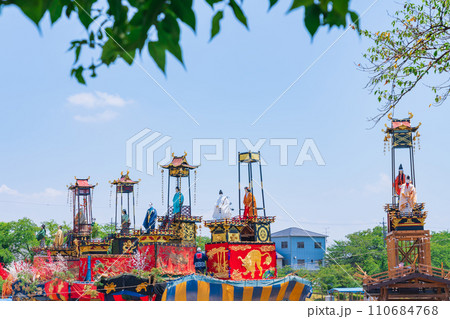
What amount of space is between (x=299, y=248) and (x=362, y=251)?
594cm

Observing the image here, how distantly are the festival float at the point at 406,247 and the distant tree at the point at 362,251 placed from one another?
53.6 feet

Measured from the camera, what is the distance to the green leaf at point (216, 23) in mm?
2469

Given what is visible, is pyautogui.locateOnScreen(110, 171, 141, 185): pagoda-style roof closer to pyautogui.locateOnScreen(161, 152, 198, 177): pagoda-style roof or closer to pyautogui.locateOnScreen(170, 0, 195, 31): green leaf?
pyautogui.locateOnScreen(161, 152, 198, 177): pagoda-style roof

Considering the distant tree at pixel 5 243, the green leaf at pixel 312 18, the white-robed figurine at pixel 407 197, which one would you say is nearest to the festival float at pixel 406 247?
the white-robed figurine at pixel 407 197

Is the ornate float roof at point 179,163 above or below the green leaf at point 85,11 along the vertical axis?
above

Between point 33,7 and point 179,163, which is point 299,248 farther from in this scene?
point 33,7

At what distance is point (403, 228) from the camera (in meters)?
17.5

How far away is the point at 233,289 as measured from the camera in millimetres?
15633

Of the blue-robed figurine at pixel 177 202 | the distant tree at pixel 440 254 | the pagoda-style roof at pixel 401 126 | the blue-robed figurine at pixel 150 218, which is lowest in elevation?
the distant tree at pixel 440 254

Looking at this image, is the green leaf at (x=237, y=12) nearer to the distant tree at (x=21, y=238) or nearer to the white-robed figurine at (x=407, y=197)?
the white-robed figurine at (x=407, y=197)

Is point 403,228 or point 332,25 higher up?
point 332,25
